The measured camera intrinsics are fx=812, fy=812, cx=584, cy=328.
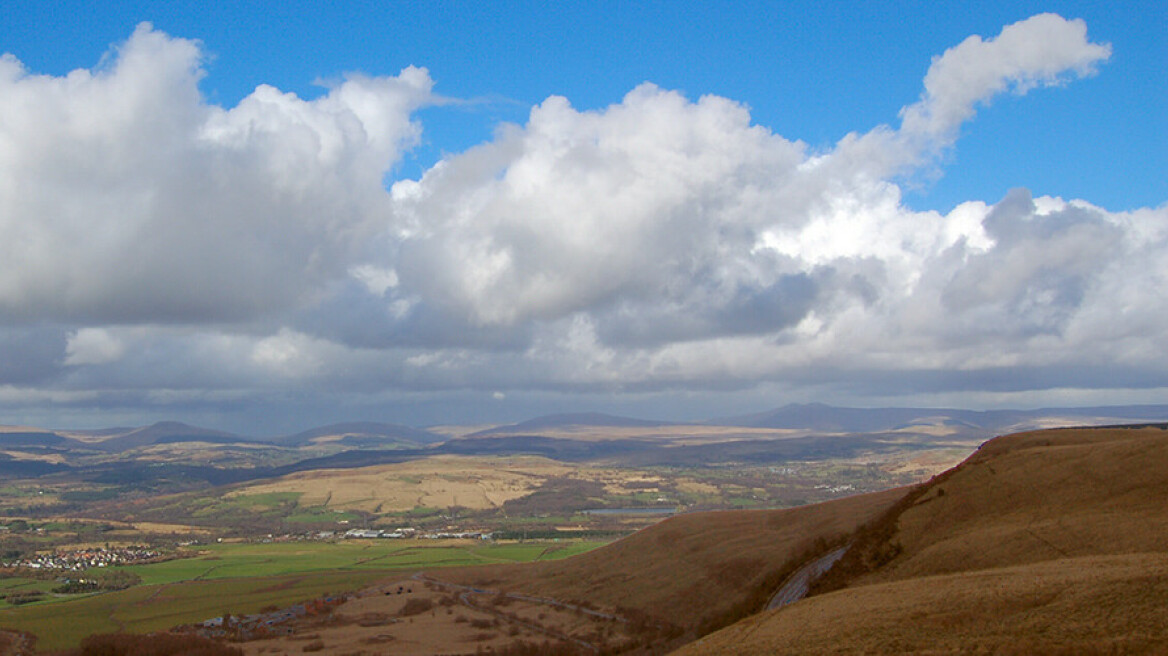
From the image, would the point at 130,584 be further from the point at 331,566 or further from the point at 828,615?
the point at 828,615

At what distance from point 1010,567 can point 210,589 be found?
145 meters

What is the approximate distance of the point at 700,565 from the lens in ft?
310

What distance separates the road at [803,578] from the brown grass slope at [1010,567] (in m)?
2.89

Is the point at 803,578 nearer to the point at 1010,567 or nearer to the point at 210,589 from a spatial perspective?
the point at 1010,567

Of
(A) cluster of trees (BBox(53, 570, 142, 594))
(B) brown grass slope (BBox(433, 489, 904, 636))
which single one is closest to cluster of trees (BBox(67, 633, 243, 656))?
(B) brown grass slope (BBox(433, 489, 904, 636))

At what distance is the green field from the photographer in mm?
118312

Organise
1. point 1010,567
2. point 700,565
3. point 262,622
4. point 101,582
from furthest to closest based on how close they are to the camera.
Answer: point 101,582 < point 262,622 < point 700,565 < point 1010,567

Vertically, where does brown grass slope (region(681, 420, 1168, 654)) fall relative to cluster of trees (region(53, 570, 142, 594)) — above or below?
above

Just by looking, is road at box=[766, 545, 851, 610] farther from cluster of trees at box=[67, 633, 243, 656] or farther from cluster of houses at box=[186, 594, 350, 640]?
cluster of houses at box=[186, 594, 350, 640]

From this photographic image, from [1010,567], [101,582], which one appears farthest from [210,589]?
[1010,567]

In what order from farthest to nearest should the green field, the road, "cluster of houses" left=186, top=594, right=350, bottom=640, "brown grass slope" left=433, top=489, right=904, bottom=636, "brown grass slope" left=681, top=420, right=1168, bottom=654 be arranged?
the green field
"cluster of houses" left=186, top=594, right=350, bottom=640
"brown grass slope" left=433, top=489, right=904, bottom=636
the road
"brown grass slope" left=681, top=420, right=1168, bottom=654

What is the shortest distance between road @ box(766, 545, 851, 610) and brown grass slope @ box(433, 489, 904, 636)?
1.86m

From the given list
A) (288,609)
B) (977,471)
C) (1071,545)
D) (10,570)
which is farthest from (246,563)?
(1071,545)

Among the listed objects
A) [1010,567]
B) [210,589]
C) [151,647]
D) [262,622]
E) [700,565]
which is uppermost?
[1010,567]
